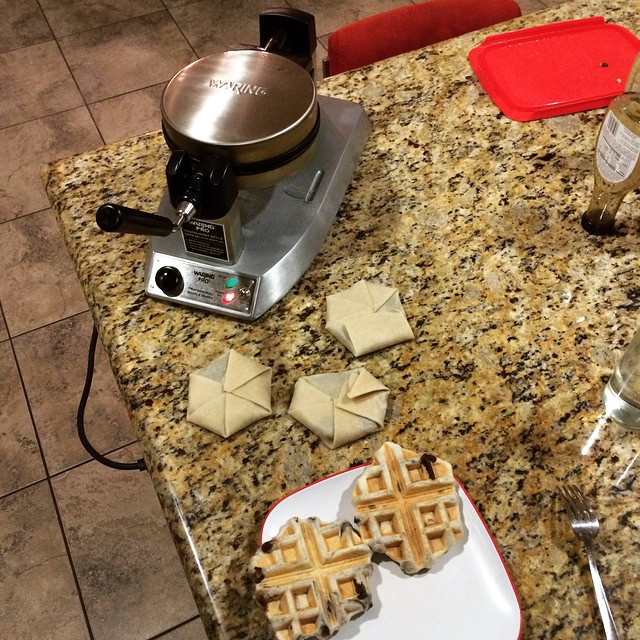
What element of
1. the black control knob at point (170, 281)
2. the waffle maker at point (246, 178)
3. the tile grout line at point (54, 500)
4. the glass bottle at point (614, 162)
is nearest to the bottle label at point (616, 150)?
the glass bottle at point (614, 162)

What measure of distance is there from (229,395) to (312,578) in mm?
235

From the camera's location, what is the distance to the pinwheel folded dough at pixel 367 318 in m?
0.77

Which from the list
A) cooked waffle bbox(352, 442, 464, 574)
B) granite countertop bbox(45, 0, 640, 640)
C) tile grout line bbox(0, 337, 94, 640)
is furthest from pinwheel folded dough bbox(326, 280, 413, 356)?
tile grout line bbox(0, 337, 94, 640)

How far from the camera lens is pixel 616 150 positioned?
766 mm

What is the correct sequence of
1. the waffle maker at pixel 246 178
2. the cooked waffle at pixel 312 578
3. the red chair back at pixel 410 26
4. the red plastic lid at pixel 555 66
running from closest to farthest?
the cooked waffle at pixel 312 578 → the waffle maker at pixel 246 178 → the red plastic lid at pixel 555 66 → the red chair back at pixel 410 26

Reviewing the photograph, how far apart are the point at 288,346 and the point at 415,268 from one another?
0.22 metres

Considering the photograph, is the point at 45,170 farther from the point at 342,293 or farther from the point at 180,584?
the point at 180,584

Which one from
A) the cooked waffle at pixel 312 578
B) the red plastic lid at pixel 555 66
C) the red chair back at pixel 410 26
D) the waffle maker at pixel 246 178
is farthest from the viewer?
the red chair back at pixel 410 26

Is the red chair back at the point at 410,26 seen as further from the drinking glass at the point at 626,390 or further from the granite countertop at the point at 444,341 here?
the drinking glass at the point at 626,390

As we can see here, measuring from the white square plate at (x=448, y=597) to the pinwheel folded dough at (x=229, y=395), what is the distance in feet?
0.39

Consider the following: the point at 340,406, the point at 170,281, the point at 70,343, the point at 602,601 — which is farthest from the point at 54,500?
the point at 602,601

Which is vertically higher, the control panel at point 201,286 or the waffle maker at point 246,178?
the waffle maker at point 246,178

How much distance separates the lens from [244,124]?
0.70 metres

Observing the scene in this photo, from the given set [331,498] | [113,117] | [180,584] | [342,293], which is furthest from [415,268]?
[113,117]
